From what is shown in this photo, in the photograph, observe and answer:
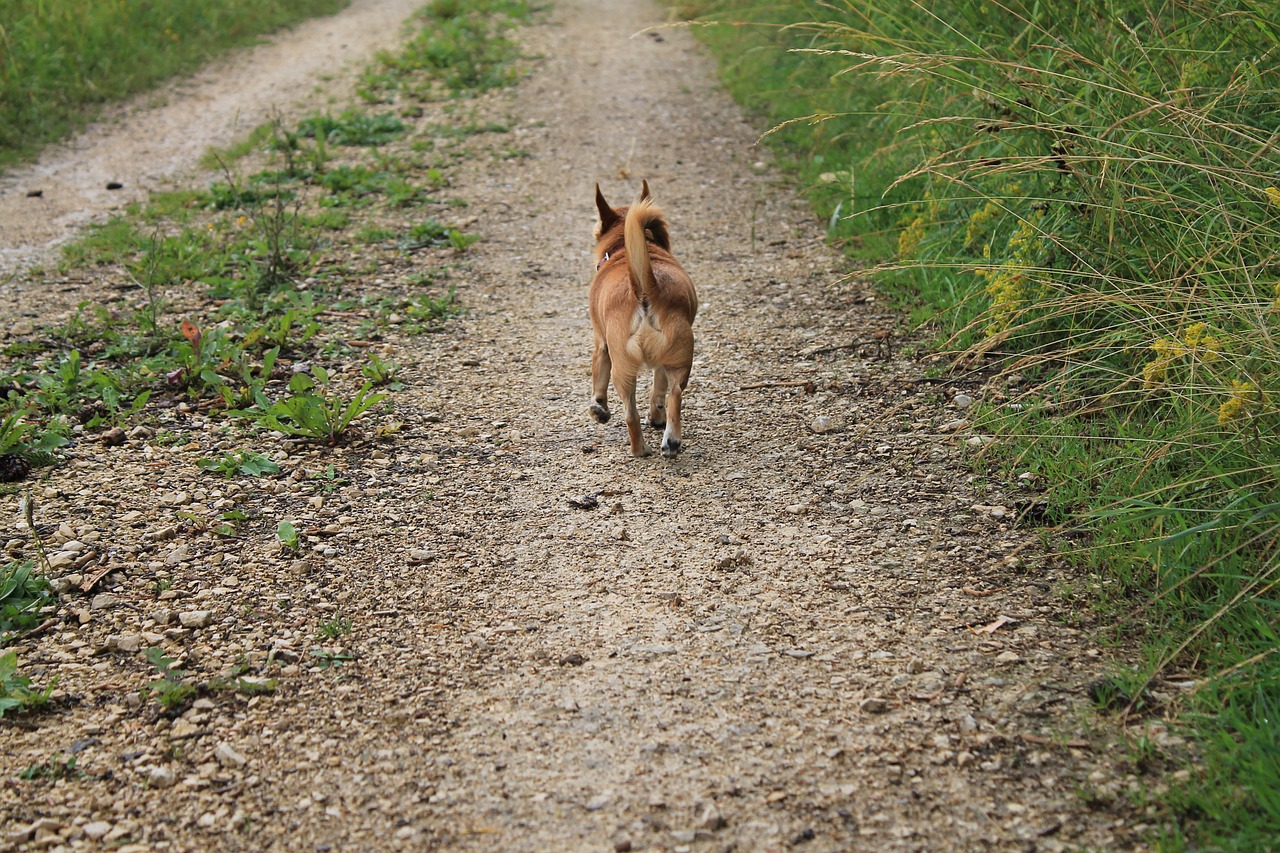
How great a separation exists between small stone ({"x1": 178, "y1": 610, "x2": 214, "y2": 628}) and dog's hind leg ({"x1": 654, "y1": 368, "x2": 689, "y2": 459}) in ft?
6.79

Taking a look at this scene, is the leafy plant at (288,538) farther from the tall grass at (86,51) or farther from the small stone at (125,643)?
the tall grass at (86,51)

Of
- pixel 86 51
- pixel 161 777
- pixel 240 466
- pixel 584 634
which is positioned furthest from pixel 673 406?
pixel 86 51

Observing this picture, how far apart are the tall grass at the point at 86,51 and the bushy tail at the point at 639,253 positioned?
7442 millimetres

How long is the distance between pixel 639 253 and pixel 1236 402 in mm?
2272

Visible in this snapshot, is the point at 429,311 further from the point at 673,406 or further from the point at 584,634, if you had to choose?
the point at 584,634

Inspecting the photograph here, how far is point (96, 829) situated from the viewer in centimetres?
281

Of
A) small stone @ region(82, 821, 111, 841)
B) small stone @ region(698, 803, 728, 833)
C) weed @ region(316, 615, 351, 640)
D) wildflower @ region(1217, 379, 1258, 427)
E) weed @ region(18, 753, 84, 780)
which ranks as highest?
wildflower @ region(1217, 379, 1258, 427)

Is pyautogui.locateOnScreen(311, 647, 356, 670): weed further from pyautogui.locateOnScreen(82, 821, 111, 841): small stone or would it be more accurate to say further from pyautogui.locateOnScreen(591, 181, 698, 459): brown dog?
pyautogui.locateOnScreen(591, 181, 698, 459): brown dog

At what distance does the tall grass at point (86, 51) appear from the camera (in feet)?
32.7

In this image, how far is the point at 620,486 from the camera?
15.1ft

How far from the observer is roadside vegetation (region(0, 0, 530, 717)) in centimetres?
467

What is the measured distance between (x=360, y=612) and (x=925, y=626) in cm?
198

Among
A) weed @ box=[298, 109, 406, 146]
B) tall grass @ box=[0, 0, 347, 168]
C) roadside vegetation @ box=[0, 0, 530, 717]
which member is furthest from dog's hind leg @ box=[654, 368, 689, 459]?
tall grass @ box=[0, 0, 347, 168]

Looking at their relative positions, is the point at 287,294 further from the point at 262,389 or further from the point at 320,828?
the point at 320,828
